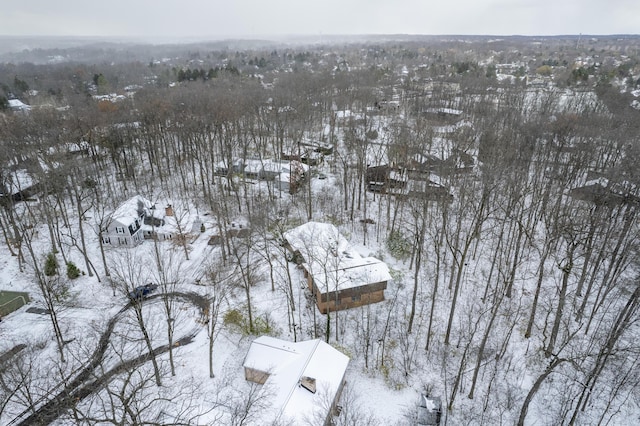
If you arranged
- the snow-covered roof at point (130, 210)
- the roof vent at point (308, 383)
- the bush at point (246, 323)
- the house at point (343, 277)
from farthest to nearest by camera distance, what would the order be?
the snow-covered roof at point (130, 210) → the house at point (343, 277) → the bush at point (246, 323) → the roof vent at point (308, 383)

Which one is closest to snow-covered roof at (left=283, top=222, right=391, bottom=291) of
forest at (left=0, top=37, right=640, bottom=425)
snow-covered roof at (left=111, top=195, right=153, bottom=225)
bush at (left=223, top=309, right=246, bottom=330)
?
forest at (left=0, top=37, right=640, bottom=425)

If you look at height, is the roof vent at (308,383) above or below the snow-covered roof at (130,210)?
below

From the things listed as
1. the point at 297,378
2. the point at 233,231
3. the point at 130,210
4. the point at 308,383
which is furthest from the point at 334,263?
the point at 130,210

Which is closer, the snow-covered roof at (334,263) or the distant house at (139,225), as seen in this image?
the snow-covered roof at (334,263)

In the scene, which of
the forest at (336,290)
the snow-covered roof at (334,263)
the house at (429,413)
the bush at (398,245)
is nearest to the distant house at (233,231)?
the forest at (336,290)

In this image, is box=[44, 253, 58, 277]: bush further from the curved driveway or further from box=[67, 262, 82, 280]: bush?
the curved driveway

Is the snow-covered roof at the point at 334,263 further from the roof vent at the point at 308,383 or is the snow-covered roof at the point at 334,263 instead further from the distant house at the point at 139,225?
the distant house at the point at 139,225

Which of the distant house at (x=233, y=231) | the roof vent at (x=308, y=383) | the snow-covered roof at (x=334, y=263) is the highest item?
the snow-covered roof at (x=334, y=263)
